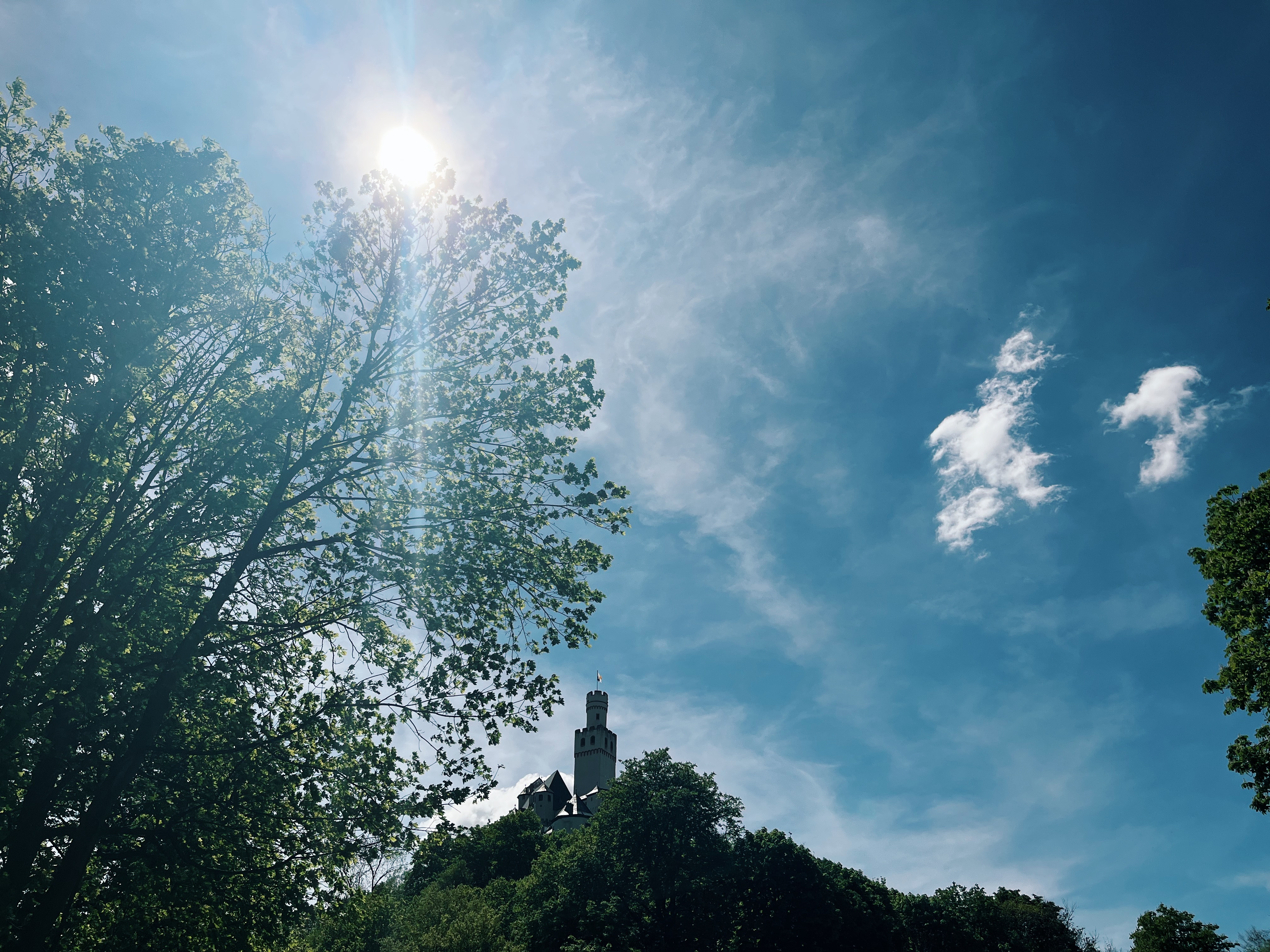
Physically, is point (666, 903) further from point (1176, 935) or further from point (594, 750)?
point (594, 750)

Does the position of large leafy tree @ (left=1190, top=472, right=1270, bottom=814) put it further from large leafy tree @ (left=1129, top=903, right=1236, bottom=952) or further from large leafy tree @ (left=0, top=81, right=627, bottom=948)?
large leafy tree @ (left=1129, top=903, right=1236, bottom=952)

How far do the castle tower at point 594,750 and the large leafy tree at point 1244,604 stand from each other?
11030 cm

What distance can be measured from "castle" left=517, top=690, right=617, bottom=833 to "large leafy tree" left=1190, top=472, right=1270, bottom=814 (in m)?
105

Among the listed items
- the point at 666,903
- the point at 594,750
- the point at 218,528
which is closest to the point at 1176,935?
the point at 666,903

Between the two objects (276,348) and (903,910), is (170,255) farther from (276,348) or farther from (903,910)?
(903,910)

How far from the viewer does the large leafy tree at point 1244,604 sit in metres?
18.0

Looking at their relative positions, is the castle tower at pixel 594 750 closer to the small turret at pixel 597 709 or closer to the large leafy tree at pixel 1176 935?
the small turret at pixel 597 709

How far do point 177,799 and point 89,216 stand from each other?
483 inches

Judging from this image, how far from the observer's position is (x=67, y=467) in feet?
42.6

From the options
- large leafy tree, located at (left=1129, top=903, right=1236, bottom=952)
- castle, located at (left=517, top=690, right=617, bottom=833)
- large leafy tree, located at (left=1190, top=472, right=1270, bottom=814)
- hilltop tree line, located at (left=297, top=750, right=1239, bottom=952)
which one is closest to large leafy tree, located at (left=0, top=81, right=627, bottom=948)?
large leafy tree, located at (left=1190, top=472, right=1270, bottom=814)

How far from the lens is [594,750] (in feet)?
399

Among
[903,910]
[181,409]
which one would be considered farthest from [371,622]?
[903,910]

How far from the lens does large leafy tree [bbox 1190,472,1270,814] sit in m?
18.0

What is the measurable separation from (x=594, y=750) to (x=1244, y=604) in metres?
114
